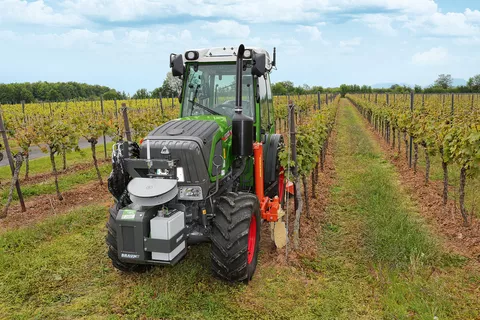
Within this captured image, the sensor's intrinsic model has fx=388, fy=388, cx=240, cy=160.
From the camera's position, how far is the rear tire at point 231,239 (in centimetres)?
424

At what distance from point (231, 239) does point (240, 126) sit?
1.31m

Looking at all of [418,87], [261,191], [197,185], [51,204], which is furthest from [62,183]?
[418,87]

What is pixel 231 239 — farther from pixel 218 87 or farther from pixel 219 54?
pixel 219 54

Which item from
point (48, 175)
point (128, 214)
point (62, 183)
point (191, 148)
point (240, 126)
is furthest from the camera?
point (48, 175)

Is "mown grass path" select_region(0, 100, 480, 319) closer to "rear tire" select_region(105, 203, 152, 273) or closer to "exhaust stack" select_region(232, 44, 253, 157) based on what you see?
"rear tire" select_region(105, 203, 152, 273)

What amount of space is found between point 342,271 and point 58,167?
402 inches

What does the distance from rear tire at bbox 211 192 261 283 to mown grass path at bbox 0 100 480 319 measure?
10.7 inches

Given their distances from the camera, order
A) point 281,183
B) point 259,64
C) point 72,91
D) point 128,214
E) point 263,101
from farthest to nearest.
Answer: point 72,91, point 281,183, point 263,101, point 259,64, point 128,214

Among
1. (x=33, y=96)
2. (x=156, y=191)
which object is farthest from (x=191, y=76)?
(x=33, y=96)

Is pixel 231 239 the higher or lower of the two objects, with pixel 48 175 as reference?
higher

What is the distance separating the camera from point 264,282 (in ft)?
15.3

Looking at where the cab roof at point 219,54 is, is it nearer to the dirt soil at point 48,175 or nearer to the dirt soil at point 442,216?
the dirt soil at point 442,216

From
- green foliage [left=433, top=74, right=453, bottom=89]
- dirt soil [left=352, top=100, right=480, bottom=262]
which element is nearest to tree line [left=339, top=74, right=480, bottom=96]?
green foliage [left=433, top=74, right=453, bottom=89]

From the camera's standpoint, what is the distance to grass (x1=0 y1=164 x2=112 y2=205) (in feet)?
29.5
